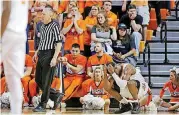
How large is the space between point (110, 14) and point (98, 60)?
0.91 m

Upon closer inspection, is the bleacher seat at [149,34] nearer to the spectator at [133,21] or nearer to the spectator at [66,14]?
the spectator at [133,21]

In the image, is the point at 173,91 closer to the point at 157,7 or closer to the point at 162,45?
the point at 162,45

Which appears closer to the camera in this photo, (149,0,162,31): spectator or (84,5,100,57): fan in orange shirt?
(84,5,100,57): fan in orange shirt

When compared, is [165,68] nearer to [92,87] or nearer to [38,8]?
[92,87]

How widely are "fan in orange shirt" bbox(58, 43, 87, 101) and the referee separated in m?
0.24

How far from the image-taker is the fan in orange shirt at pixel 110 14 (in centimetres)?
835

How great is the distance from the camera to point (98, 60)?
7949mm

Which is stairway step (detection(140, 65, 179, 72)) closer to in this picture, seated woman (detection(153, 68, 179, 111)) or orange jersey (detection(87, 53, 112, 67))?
seated woman (detection(153, 68, 179, 111))

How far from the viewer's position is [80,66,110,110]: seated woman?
775 centimetres

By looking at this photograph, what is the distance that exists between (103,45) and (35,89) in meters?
1.24

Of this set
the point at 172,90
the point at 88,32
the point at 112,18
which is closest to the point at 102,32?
the point at 88,32

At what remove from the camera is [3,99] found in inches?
310

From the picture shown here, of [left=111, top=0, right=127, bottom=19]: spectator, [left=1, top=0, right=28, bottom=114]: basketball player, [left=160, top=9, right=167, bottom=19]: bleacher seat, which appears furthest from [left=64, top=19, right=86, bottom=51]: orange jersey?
[left=1, top=0, right=28, bottom=114]: basketball player

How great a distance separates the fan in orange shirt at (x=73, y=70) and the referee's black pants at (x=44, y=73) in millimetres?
354
